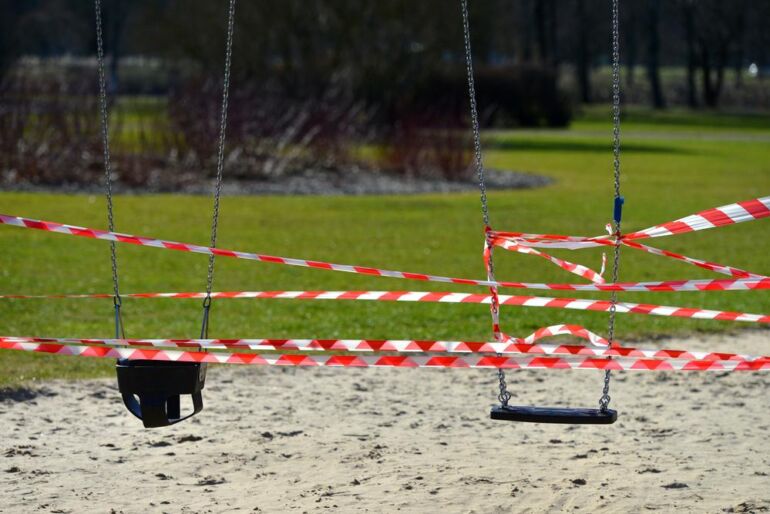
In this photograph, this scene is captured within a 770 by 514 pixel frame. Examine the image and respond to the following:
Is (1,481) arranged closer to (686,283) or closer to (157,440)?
(157,440)

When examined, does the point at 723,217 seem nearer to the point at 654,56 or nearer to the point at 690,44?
the point at 654,56

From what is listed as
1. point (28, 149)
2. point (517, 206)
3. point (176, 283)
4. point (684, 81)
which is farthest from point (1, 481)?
point (684, 81)

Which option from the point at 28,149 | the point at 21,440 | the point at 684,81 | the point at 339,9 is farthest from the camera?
the point at 684,81

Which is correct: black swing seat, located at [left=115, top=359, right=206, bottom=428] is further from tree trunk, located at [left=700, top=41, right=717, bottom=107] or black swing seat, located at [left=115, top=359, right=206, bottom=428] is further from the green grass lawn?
tree trunk, located at [left=700, top=41, right=717, bottom=107]

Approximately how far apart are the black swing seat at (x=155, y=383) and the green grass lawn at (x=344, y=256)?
9.53 feet

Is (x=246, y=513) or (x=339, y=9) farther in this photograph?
(x=339, y=9)

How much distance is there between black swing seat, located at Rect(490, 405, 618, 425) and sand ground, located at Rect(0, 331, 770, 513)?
41cm

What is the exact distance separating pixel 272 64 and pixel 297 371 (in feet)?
105

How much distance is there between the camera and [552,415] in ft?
18.5

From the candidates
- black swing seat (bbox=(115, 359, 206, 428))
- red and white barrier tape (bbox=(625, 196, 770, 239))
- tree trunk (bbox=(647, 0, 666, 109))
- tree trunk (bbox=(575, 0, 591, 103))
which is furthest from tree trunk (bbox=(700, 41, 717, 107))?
black swing seat (bbox=(115, 359, 206, 428))

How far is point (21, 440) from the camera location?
22.7 ft

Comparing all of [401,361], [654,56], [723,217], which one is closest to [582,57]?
[654,56]

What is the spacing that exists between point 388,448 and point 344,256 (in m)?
8.97

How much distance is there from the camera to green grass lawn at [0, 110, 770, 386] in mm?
10914
